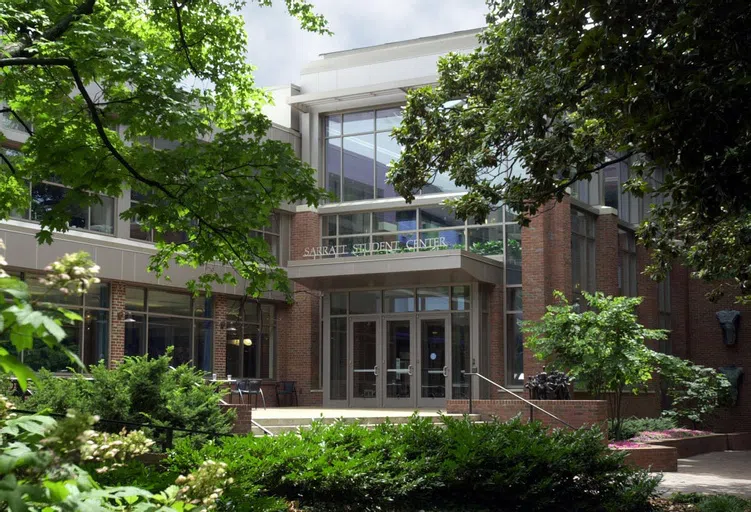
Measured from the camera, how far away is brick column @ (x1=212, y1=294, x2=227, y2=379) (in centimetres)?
2822

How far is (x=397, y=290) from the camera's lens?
28.7 m

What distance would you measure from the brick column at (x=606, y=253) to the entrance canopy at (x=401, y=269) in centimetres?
355

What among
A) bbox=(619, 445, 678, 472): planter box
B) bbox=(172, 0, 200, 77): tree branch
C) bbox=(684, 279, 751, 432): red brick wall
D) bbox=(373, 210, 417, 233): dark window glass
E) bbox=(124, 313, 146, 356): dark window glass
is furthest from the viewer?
bbox=(684, 279, 751, 432): red brick wall

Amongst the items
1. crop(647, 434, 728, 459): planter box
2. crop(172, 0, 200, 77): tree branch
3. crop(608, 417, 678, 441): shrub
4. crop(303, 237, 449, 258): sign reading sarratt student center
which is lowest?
crop(647, 434, 728, 459): planter box

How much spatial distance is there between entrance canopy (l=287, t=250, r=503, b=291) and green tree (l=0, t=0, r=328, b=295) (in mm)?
12172

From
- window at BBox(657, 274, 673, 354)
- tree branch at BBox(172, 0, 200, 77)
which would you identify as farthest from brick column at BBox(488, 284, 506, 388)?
tree branch at BBox(172, 0, 200, 77)

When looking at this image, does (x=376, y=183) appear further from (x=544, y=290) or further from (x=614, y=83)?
(x=614, y=83)

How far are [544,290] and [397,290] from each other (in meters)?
4.66

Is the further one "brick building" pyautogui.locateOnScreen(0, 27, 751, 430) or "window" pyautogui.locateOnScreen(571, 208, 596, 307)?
"window" pyautogui.locateOnScreen(571, 208, 596, 307)

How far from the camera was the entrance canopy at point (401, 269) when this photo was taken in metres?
25.8

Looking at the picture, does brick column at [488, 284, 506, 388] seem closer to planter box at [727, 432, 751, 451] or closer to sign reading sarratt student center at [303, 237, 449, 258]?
sign reading sarratt student center at [303, 237, 449, 258]

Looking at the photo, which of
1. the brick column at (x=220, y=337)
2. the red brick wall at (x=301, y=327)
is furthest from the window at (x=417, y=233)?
the brick column at (x=220, y=337)

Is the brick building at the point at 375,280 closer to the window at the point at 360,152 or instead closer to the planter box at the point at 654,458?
the window at the point at 360,152

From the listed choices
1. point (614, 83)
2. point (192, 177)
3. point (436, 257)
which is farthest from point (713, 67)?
point (436, 257)
